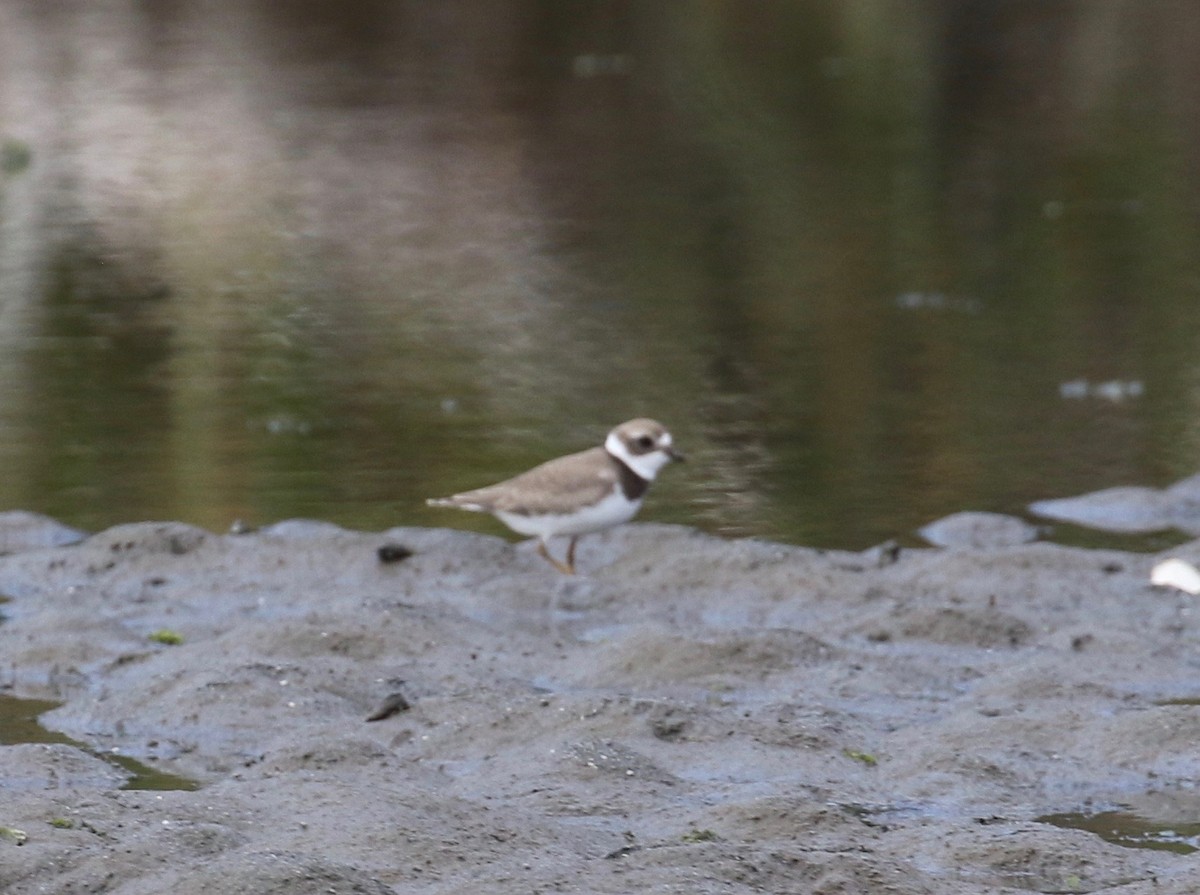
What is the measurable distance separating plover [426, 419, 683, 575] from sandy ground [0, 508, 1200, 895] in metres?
0.17

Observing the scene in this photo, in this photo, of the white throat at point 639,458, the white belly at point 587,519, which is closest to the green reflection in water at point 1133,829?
the white belly at point 587,519

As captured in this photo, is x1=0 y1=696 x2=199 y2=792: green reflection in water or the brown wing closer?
x1=0 y1=696 x2=199 y2=792: green reflection in water

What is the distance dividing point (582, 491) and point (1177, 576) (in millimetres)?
1973

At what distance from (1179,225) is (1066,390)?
547 centimetres

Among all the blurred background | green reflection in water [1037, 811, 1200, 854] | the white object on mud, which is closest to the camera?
green reflection in water [1037, 811, 1200, 854]

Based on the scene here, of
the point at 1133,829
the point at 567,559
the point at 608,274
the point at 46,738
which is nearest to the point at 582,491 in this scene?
the point at 567,559

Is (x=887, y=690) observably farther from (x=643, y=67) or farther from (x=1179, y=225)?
(x=643, y=67)

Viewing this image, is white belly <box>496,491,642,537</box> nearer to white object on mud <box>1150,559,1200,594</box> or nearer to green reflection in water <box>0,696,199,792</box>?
white object on mud <box>1150,559,1200,594</box>

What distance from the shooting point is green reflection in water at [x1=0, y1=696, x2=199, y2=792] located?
17.0ft

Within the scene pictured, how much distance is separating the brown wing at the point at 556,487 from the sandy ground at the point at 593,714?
21 centimetres

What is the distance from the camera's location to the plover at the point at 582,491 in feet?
23.5

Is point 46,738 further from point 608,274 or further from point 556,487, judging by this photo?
point 608,274

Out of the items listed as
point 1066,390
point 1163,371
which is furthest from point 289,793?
point 1163,371

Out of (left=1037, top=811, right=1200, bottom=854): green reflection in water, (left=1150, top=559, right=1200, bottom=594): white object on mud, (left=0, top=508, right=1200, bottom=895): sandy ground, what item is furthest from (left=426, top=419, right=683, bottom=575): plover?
(left=1037, top=811, right=1200, bottom=854): green reflection in water
